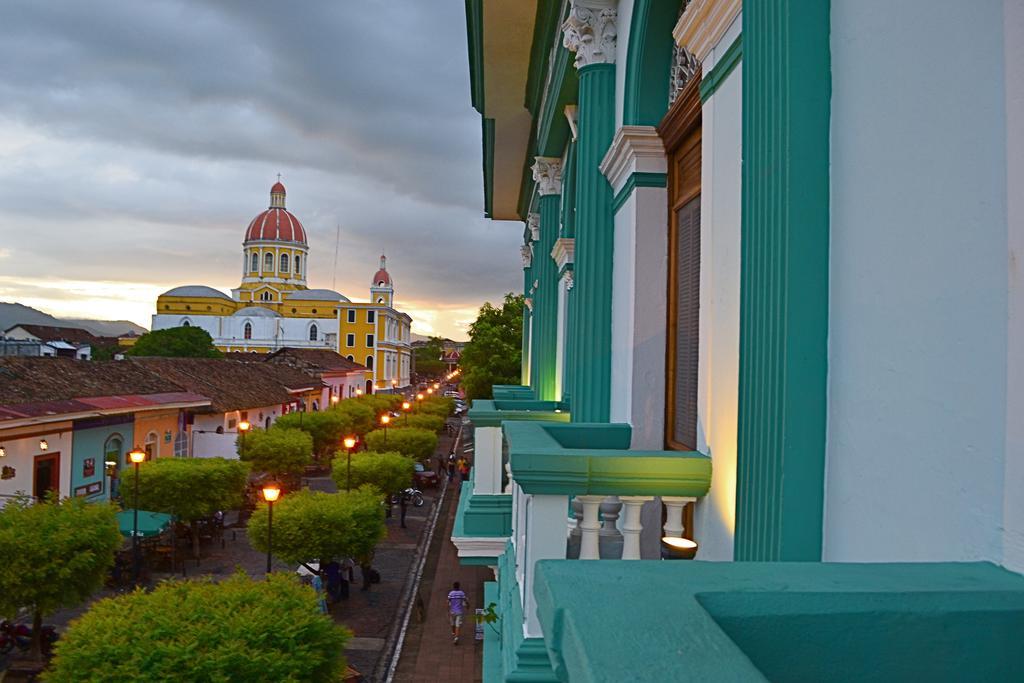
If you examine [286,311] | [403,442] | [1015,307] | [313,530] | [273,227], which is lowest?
[313,530]

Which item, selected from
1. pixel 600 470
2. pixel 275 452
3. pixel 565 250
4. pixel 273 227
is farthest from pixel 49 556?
pixel 273 227

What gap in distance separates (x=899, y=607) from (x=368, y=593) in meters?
17.3

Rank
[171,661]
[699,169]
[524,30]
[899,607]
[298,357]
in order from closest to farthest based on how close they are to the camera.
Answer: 1. [899,607]
2. [699,169]
3. [171,661]
4. [524,30]
5. [298,357]

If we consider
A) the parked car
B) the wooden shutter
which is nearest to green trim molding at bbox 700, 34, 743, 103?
the wooden shutter

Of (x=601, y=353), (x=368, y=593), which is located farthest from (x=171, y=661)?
(x=368, y=593)

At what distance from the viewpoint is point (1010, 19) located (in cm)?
188

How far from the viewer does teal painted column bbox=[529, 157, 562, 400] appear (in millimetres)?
14312

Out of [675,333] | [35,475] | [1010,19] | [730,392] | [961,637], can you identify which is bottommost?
[35,475]

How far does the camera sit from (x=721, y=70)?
13.1ft

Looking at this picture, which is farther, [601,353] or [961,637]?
[601,353]

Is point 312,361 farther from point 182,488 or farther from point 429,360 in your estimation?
point 429,360

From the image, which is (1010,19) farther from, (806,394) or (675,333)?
(675,333)

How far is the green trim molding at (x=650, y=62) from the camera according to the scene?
604cm

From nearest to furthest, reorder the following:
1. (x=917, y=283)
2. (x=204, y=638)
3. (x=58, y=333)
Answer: (x=917, y=283) < (x=204, y=638) < (x=58, y=333)
